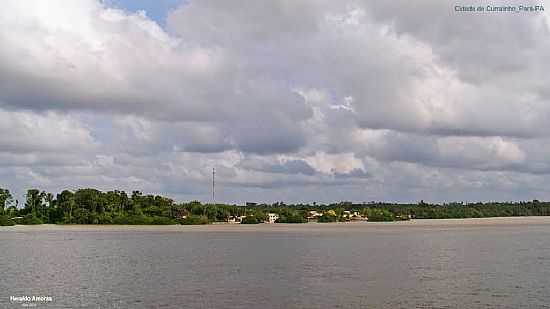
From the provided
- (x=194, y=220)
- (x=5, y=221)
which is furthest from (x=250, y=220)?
(x=5, y=221)

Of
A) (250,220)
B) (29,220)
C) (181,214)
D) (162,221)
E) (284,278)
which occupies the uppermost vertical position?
(181,214)

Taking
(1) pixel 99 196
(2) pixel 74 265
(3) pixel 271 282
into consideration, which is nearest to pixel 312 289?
(3) pixel 271 282

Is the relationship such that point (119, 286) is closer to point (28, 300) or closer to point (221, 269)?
point (28, 300)

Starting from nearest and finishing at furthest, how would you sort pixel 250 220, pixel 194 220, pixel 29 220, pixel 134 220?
pixel 29 220
pixel 134 220
pixel 194 220
pixel 250 220

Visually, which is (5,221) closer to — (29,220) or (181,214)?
(29,220)

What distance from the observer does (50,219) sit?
168 m

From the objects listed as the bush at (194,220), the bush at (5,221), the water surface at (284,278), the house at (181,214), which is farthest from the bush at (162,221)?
the water surface at (284,278)

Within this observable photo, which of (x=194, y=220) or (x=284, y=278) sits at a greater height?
(x=194, y=220)

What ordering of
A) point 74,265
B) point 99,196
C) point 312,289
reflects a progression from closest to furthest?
1. point 312,289
2. point 74,265
3. point 99,196

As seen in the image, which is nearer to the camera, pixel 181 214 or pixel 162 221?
pixel 162 221

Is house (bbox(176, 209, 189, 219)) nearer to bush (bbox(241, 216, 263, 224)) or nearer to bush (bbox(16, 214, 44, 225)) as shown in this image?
bush (bbox(241, 216, 263, 224))

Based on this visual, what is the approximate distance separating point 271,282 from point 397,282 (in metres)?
8.92

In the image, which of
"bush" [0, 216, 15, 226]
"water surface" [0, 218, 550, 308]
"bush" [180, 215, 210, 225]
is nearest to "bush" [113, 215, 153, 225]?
"bush" [180, 215, 210, 225]

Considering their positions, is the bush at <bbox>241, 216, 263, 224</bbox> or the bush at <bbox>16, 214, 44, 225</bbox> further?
the bush at <bbox>241, 216, 263, 224</bbox>
